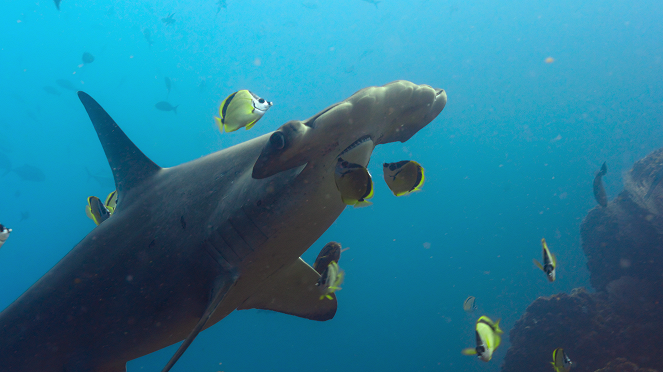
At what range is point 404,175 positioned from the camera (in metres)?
2.09

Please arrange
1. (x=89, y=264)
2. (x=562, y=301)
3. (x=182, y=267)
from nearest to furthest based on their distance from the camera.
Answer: (x=182, y=267), (x=89, y=264), (x=562, y=301)

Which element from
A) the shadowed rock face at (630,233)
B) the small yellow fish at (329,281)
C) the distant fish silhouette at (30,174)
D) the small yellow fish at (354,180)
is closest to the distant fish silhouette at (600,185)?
the shadowed rock face at (630,233)

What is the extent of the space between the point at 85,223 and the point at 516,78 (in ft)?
288

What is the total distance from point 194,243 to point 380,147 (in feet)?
176

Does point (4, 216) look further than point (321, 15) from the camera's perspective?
No

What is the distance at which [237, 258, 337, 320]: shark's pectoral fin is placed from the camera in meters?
2.91

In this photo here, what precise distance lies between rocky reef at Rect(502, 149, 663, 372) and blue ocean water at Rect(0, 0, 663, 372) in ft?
108

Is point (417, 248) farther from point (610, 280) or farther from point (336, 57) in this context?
point (610, 280)

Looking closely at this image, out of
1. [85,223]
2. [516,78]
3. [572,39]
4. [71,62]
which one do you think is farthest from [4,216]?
[572,39]

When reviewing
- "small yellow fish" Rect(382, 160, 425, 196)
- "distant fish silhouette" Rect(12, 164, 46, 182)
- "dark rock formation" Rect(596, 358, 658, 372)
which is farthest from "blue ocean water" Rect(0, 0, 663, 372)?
"small yellow fish" Rect(382, 160, 425, 196)

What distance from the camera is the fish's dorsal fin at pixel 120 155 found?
2.66 metres

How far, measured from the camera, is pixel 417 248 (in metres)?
66.4

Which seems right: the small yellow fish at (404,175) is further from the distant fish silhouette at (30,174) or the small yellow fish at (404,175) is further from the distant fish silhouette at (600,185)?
the distant fish silhouette at (30,174)

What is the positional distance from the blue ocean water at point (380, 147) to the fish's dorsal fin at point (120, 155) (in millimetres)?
39781
